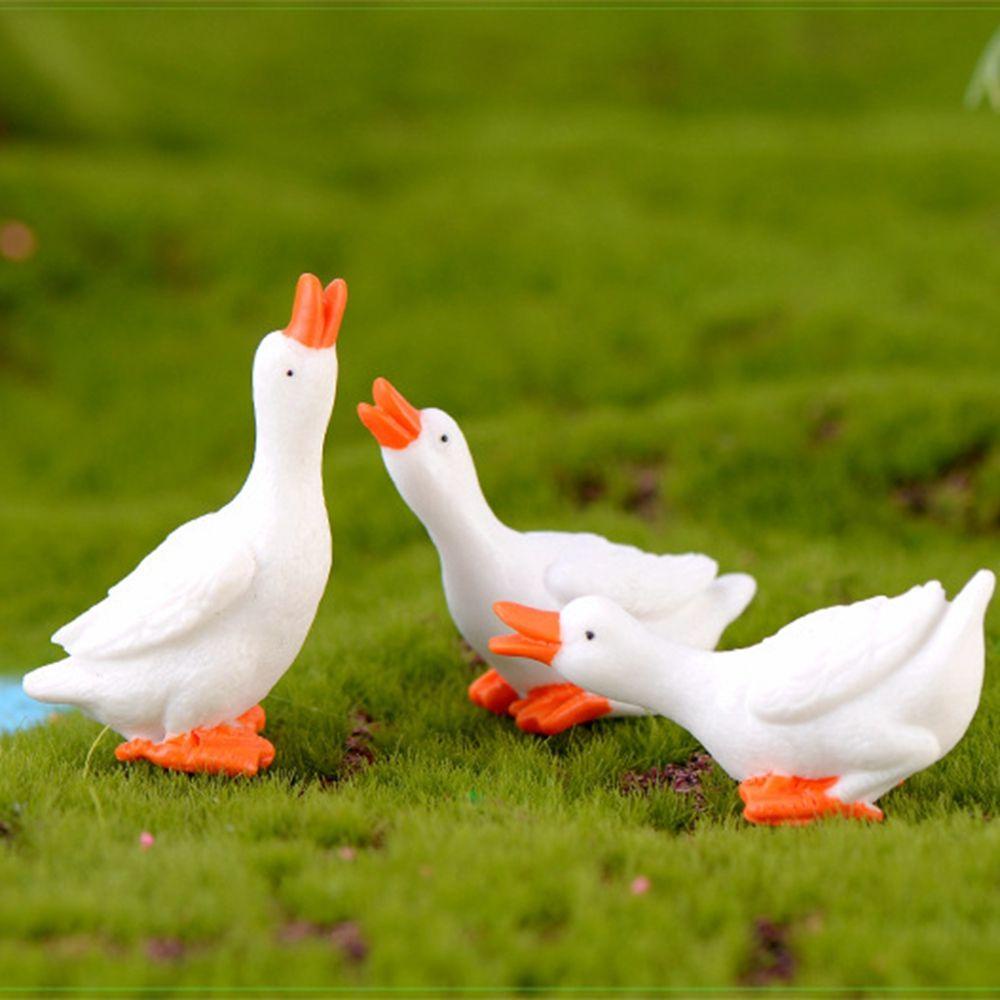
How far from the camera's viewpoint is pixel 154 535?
826 cm

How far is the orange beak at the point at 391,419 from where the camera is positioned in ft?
15.8

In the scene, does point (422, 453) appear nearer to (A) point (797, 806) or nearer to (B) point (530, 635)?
(B) point (530, 635)

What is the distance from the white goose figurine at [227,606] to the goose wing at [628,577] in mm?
922

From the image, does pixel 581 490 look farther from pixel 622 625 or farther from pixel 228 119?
pixel 228 119

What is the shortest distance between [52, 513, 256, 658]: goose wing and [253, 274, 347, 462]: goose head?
0.37 meters

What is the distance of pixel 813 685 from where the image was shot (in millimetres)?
3971

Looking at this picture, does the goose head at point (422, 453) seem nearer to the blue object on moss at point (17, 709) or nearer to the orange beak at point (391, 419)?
the orange beak at point (391, 419)

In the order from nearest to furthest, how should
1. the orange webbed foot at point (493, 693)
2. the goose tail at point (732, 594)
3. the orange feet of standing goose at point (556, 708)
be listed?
the orange feet of standing goose at point (556, 708) < the goose tail at point (732, 594) < the orange webbed foot at point (493, 693)

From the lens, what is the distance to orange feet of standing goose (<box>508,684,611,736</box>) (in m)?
5.00

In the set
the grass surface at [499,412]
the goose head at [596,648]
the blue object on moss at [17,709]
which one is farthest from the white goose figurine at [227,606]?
the blue object on moss at [17,709]

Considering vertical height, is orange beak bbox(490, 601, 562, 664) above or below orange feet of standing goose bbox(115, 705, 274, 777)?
above

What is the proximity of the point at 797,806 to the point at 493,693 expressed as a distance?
1563 millimetres

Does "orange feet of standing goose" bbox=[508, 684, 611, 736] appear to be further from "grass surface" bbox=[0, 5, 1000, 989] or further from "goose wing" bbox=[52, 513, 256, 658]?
"goose wing" bbox=[52, 513, 256, 658]

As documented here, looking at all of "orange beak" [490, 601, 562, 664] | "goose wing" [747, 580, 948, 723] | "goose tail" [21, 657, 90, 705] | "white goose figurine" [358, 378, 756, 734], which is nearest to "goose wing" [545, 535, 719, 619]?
"white goose figurine" [358, 378, 756, 734]
